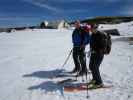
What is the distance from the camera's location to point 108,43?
7578 mm

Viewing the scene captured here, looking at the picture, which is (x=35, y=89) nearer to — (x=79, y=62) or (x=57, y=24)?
(x=79, y=62)

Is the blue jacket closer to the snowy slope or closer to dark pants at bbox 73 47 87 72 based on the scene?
dark pants at bbox 73 47 87 72

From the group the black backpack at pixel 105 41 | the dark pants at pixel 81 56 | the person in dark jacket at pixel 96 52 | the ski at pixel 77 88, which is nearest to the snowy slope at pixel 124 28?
the dark pants at pixel 81 56

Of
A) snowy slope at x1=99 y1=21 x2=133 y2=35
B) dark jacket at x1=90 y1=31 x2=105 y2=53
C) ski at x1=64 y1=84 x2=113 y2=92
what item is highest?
dark jacket at x1=90 y1=31 x2=105 y2=53

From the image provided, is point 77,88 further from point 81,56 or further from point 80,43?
point 80,43

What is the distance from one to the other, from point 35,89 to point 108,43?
2.85 meters

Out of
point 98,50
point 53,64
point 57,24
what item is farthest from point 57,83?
point 57,24

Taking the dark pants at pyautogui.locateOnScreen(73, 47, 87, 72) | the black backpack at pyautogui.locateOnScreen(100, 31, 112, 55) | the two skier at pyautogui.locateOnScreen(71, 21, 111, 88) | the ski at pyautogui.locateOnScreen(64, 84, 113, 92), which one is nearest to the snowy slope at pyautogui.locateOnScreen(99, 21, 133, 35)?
the dark pants at pyautogui.locateOnScreen(73, 47, 87, 72)

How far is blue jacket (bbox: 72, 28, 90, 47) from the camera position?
9102 millimetres

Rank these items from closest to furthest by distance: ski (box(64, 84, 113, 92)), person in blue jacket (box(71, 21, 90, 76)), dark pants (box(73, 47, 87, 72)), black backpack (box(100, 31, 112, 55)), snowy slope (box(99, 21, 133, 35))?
black backpack (box(100, 31, 112, 55))
ski (box(64, 84, 113, 92))
person in blue jacket (box(71, 21, 90, 76))
dark pants (box(73, 47, 87, 72))
snowy slope (box(99, 21, 133, 35))

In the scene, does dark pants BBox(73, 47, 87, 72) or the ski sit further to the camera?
dark pants BBox(73, 47, 87, 72)

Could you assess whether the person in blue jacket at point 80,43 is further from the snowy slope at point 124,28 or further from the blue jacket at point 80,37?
the snowy slope at point 124,28

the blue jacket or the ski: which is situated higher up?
the blue jacket

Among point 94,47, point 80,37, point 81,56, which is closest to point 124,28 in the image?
point 81,56
